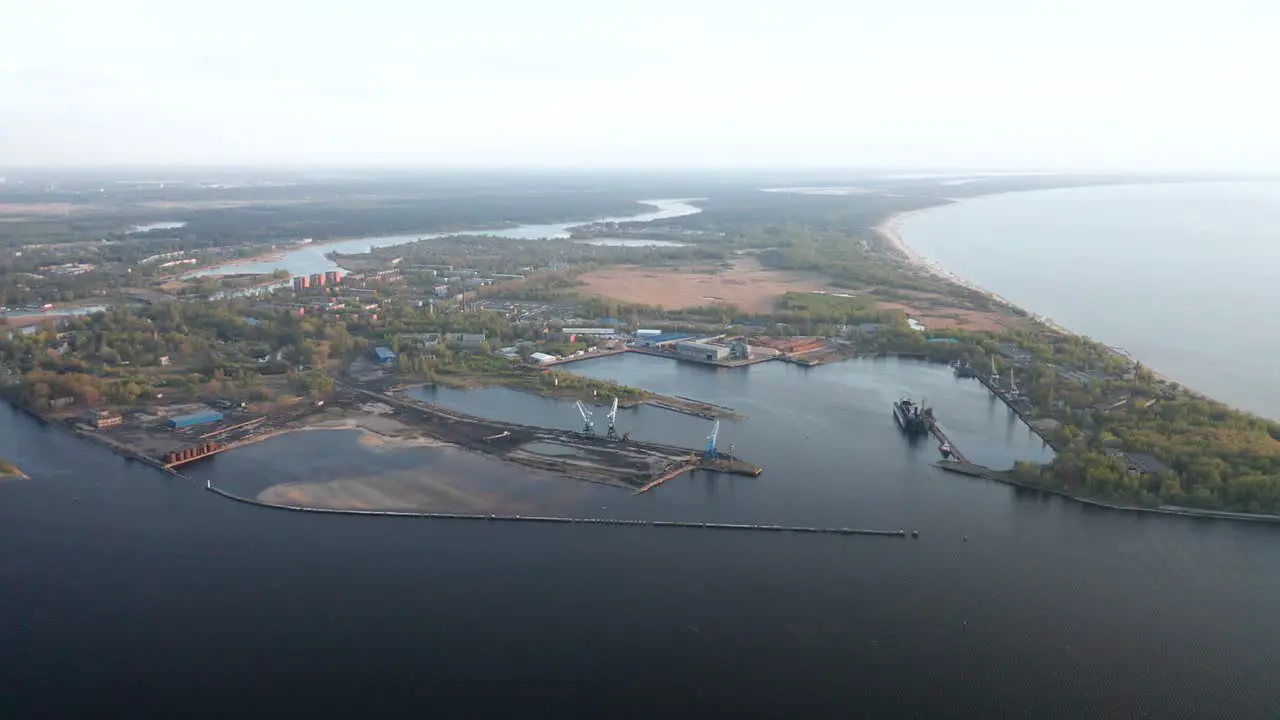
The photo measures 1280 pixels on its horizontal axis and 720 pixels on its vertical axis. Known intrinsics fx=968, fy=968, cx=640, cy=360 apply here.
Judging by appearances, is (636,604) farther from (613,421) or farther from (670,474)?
(613,421)

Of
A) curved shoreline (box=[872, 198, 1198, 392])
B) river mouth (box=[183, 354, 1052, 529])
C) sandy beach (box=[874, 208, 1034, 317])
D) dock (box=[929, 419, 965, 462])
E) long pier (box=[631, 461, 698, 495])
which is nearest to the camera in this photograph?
river mouth (box=[183, 354, 1052, 529])

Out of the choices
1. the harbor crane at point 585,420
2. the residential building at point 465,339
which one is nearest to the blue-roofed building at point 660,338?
the residential building at point 465,339

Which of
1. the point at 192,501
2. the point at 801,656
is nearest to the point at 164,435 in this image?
the point at 192,501

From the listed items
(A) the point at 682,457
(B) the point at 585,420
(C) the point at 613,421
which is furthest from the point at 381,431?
(A) the point at 682,457

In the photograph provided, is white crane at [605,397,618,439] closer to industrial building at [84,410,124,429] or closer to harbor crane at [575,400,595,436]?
harbor crane at [575,400,595,436]

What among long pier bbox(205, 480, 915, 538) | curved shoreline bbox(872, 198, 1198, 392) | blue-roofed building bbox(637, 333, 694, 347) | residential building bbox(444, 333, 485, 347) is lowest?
long pier bbox(205, 480, 915, 538)

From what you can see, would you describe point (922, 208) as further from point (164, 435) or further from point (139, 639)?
point (139, 639)

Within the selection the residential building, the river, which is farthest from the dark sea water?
the river
